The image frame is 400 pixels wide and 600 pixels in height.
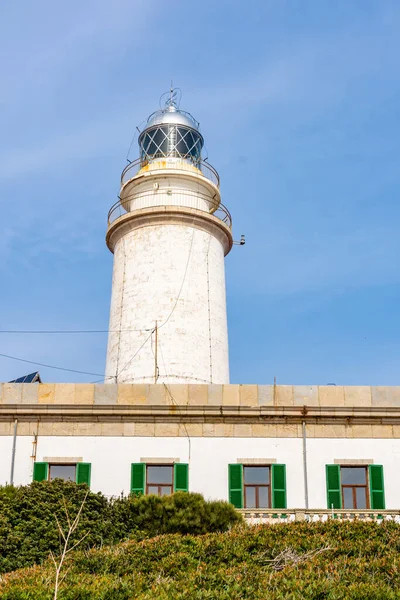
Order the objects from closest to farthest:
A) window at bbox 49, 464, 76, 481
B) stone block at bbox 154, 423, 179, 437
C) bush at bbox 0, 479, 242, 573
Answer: bush at bbox 0, 479, 242, 573
window at bbox 49, 464, 76, 481
stone block at bbox 154, 423, 179, 437

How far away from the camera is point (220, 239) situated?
28.1m

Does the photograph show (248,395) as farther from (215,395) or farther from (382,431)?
(382,431)

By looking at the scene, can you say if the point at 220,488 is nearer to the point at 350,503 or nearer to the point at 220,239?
the point at 350,503

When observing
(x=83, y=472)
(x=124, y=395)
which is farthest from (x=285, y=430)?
(x=83, y=472)

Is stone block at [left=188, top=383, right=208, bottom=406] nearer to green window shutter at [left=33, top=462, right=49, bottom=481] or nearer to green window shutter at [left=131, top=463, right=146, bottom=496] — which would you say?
green window shutter at [left=131, top=463, right=146, bottom=496]

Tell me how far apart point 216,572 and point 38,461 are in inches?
307

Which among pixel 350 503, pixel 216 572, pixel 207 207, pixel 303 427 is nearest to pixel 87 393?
pixel 303 427

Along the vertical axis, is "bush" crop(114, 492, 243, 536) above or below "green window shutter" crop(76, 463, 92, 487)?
below

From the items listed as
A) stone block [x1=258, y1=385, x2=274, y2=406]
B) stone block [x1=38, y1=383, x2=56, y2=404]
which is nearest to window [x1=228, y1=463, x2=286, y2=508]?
stone block [x1=258, y1=385, x2=274, y2=406]

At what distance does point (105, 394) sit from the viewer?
20.3 m

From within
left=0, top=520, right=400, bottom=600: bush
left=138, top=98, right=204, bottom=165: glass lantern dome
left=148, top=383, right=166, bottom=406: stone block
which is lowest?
left=0, top=520, right=400, bottom=600: bush

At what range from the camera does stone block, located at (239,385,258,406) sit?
66.4 feet

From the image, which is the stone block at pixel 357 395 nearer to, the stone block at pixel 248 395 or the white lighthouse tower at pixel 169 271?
the stone block at pixel 248 395

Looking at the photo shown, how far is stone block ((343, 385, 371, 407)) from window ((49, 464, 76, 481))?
6.51 metres
